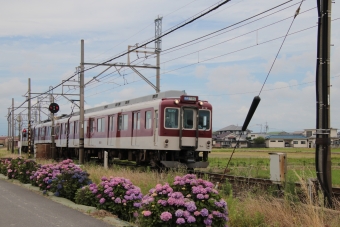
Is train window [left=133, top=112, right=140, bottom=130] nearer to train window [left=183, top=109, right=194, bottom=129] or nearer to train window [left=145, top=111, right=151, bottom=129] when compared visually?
train window [left=145, top=111, right=151, bottom=129]

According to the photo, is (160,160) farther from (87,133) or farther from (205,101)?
(87,133)

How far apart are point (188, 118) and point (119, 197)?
10554 mm

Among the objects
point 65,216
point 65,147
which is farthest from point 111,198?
point 65,147

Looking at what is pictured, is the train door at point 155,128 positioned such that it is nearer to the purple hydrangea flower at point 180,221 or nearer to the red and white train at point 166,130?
the red and white train at point 166,130

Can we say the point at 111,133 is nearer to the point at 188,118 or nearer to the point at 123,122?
the point at 123,122

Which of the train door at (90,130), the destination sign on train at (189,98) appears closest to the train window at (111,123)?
the train door at (90,130)

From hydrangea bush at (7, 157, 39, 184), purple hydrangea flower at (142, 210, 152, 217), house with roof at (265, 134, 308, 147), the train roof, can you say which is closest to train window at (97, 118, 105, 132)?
the train roof

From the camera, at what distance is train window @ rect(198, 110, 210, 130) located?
2005cm

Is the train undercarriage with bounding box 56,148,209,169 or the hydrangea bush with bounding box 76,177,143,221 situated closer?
the hydrangea bush with bounding box 76,177,143,221

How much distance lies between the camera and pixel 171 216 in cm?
666

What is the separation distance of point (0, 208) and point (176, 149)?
9860 millimetres

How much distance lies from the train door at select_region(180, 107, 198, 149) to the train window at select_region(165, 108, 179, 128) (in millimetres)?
249

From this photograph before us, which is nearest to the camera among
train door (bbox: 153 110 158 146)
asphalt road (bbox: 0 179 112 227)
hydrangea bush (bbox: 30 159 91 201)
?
asphalt road (bbox: 0 179 112 227)

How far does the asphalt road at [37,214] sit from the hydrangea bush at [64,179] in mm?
515
